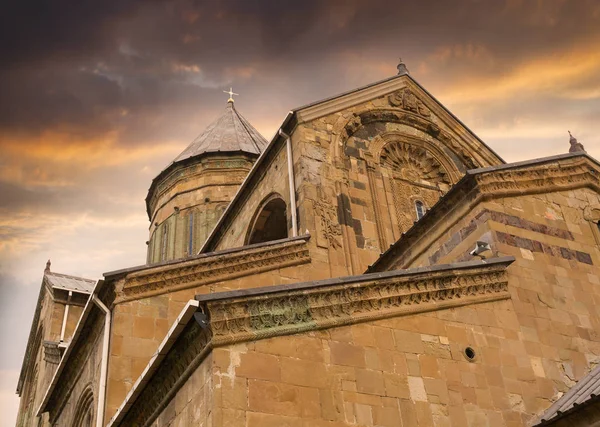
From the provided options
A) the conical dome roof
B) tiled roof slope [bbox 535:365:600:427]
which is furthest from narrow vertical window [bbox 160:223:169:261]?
tiled roof slope [bbox 535:365:600:427]

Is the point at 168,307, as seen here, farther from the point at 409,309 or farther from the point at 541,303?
the point at 541,303

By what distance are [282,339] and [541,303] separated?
13.4 ft

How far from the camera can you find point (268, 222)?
52.3 ft

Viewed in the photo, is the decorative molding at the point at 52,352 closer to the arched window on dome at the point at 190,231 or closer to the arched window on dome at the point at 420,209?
the arched window on dome at the point at 190,231

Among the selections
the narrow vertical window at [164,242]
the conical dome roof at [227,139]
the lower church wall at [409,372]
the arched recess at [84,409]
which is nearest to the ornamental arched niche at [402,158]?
the lower church wall at [409,372]

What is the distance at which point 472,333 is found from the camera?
835 cm

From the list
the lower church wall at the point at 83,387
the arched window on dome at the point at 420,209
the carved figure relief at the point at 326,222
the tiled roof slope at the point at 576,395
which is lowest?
the tiled roof slope at the point at 576,395

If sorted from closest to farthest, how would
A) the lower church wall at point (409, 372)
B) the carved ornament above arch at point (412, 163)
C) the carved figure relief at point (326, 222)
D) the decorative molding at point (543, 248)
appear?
the lower church wall at point (409, 372) < the decorative molding at point (543, 248) < the carved figure relief at point (326, 222) < the carved ornament above arch at point (412, 163)

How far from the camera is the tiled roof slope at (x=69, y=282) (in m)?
20.3

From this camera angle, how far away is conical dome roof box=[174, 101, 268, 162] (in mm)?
25438

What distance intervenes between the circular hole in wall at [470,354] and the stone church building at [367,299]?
23 millimetres

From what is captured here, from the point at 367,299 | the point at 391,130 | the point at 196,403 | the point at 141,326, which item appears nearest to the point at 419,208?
the point at 391,130

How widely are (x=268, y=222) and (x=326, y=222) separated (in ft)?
9.84

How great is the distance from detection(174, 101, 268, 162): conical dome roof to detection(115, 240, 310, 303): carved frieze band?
1327 centimetres
